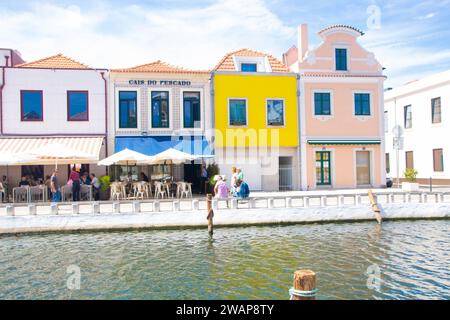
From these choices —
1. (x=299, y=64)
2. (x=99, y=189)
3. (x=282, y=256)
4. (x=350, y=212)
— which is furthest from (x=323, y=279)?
(x=299, y=64)

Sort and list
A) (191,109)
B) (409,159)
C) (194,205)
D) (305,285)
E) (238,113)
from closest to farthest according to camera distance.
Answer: (305,285), (194,205), (191,109), (238,113), (409,159)

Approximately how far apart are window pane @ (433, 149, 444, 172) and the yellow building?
12.4 m

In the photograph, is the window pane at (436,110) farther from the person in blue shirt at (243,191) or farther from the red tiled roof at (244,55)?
the person in blue shirt at (243,191)

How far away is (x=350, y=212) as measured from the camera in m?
17.6

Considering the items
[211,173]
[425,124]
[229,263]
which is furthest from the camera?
[425,124]

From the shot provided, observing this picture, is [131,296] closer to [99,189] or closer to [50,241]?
[50,241]

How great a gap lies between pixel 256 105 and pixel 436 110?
15.4m

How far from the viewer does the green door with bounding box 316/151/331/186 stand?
2620 centimetres

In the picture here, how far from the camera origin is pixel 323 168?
2623cm

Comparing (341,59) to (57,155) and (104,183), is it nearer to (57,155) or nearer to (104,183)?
(104,183)

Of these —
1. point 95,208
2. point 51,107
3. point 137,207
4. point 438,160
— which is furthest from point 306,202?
point 438,160

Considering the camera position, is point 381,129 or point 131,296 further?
point 381,129

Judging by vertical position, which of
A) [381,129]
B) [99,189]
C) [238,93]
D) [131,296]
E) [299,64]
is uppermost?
[299,64]

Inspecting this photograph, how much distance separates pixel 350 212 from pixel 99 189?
12.8 metres
